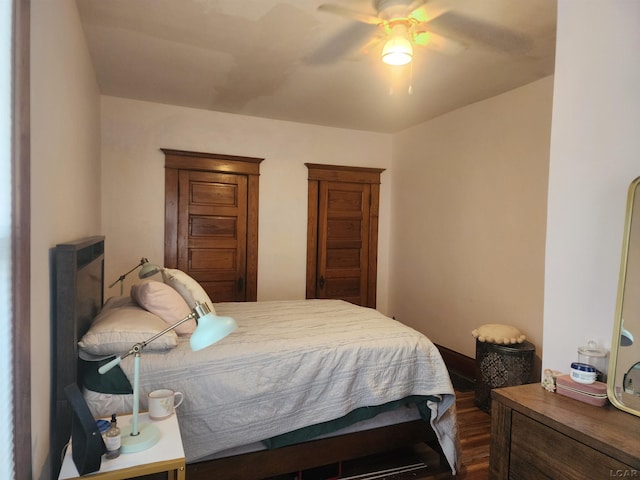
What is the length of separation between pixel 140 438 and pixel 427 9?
2.38 metres

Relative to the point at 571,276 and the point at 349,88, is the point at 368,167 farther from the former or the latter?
the point at 571,276

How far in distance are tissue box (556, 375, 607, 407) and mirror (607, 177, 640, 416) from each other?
0.03 m

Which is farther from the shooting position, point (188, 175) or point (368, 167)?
point (368, 167)

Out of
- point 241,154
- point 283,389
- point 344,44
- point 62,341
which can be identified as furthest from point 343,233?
point 62,341

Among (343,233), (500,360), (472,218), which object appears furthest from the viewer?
(343,233)

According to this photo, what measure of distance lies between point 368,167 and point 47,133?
149 inches

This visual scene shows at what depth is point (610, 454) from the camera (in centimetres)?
101

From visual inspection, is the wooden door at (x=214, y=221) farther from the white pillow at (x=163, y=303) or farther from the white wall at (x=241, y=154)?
the white pillow at (x=163, y=303)

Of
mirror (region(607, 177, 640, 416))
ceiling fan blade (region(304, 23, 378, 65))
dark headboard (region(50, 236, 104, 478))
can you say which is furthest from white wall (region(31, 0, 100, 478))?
mirror (region(607, 177, 640, 416))

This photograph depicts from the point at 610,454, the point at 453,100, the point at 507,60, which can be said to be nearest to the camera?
the point at 610,454

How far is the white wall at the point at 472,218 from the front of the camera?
3139 mm

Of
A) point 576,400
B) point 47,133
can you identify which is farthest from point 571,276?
point 47,133

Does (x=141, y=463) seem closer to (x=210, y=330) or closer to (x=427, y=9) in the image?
(x=210, y=330)

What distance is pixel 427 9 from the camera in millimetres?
2066
